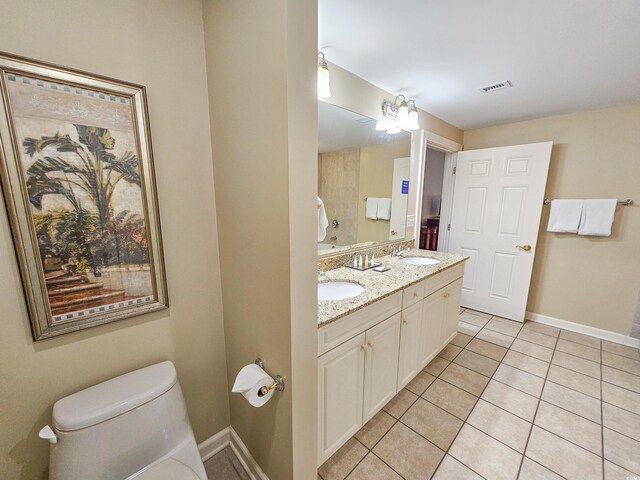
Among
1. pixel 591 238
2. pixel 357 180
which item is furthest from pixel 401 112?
pixel 591 238

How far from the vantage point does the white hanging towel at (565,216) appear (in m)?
2.48

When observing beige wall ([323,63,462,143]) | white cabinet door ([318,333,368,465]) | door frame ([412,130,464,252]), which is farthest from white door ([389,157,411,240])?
white cabinet door ([318,333,368,465])

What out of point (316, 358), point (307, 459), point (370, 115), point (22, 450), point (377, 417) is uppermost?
point (370, 115)

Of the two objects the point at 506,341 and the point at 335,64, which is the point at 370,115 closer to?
the point at 335,64

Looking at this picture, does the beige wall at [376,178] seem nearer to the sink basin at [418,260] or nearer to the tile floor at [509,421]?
the sink basin at [418,260]

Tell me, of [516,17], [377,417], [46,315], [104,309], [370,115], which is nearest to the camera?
[46,315]

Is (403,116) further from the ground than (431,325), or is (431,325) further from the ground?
(403,116)

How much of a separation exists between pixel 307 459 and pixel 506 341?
94.5 inches

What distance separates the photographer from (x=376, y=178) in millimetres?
2162

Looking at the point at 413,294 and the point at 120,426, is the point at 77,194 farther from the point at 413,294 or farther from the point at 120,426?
the point at 413,294

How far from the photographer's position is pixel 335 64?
1.67 meters

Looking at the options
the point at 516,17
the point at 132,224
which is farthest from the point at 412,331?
the point at 516,17

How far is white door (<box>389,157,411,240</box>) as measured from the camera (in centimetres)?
234

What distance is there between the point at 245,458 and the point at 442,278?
1.72 m
